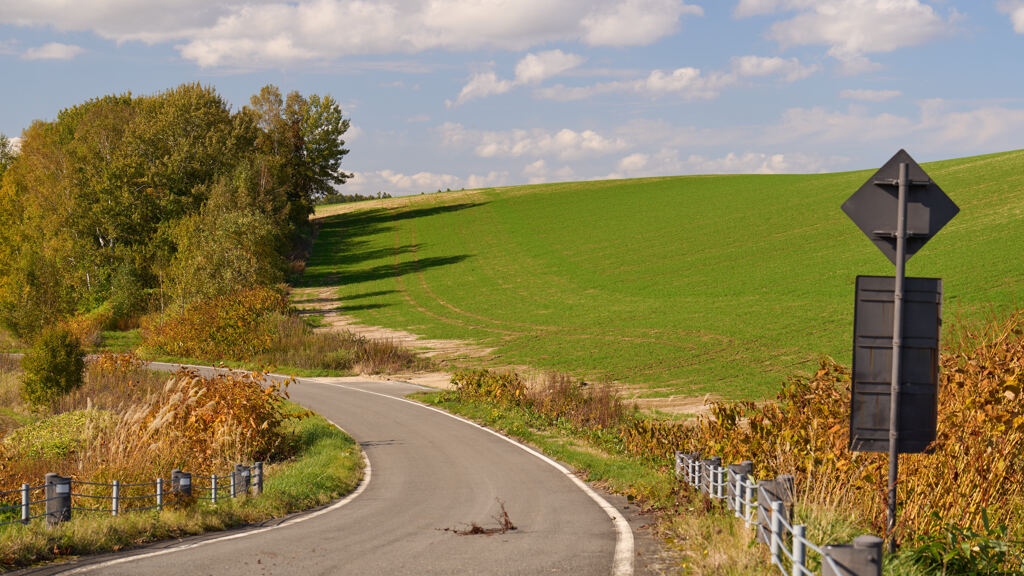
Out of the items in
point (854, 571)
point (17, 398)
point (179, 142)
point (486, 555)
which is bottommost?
point (17, 398)

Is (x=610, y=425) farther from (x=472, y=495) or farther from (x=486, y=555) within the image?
(x=486, y=555)

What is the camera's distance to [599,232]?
7975cm

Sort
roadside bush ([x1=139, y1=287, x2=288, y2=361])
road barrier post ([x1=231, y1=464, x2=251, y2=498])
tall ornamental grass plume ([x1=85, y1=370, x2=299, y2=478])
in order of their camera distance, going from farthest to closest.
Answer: roadside bush ([x1=139, y1=287, x2=288, y2=361]) < tall ornamental grass plume ([x1=85, y1=370, x2=299, y2=478]) < road barrier post ([x1=231, y1=464, x2=251, y2=498])

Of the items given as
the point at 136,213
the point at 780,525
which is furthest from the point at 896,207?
the point at 136,213

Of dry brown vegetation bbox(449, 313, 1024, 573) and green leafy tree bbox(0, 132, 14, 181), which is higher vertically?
green leafy tree bbox(0, 132, 14, 181)

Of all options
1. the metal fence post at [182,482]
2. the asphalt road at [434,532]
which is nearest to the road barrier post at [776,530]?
the asphalt road at [434,532]

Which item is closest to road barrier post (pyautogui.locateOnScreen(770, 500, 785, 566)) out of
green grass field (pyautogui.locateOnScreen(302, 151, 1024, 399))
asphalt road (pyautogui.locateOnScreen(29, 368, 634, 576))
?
asphalt road (pyautogui.locateOnScreen(29, 368, 634, 576))

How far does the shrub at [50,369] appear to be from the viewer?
1105 inches

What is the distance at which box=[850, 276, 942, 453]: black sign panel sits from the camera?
7.01 meters

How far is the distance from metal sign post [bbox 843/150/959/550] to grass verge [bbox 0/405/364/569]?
8.64 metres

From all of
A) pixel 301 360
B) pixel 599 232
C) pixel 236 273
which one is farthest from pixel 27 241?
pixel 599 232

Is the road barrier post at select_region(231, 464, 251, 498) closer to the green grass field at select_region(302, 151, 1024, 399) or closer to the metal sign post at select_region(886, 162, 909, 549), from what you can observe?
the metal sign post at select_region(886, 162, 909, 549)

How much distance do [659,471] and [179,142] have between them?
5275 centimetres

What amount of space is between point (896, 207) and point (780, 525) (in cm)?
297
